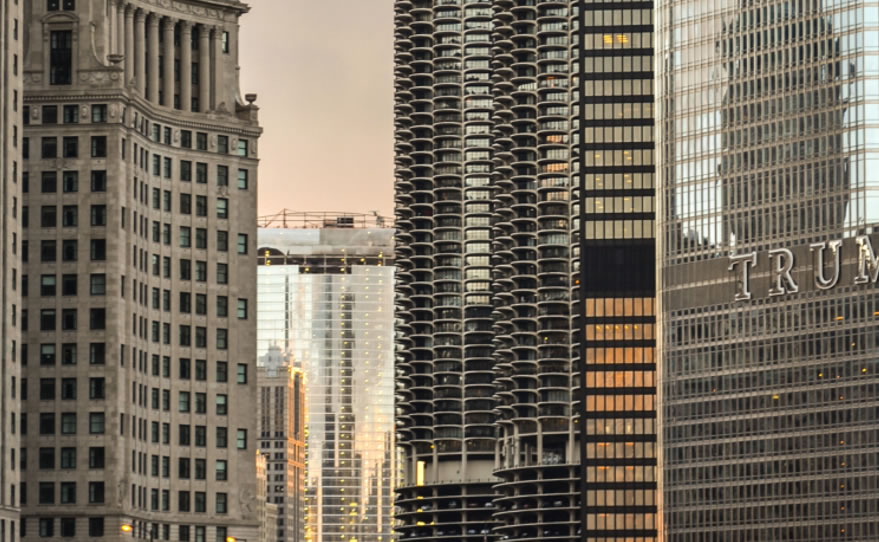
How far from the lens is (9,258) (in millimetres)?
193750

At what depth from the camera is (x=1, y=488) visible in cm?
19038

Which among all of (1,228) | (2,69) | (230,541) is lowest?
(230,541)

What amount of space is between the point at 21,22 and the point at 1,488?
39.2m

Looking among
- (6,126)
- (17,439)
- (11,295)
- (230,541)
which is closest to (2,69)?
(6,126)

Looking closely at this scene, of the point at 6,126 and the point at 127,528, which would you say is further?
the point at 6,126

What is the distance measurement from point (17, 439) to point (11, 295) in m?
11.9

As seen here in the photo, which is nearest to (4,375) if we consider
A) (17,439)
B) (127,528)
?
(17,439)

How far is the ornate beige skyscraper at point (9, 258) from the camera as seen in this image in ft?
629

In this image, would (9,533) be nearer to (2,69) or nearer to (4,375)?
(4,375)

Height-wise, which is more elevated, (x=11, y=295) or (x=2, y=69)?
(x=2, y=69)

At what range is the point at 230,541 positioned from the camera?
194125mm

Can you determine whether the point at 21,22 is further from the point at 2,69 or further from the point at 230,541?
the point at 230,541

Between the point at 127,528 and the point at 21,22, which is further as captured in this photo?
the point at 21,22

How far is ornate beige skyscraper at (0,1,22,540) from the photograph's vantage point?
192m
